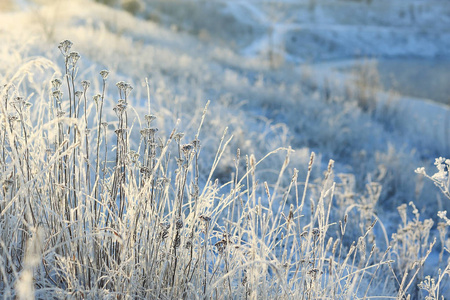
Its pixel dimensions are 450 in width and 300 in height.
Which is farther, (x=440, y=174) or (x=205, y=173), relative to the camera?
(x=205, y=173)

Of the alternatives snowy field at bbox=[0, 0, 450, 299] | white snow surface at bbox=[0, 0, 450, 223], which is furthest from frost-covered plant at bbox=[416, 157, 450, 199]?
white snow surface at bbox=[0, 0, 450, 223]

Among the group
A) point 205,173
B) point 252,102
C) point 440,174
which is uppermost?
point 440,174

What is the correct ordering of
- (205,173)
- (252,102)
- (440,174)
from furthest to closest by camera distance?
(252,102) → (205,173) → (440,174)

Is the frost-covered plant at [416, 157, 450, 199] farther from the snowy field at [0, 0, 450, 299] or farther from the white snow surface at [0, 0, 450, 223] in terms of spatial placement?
the white snow surface at [0, 0, 450, 223]

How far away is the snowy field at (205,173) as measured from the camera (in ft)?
5.66

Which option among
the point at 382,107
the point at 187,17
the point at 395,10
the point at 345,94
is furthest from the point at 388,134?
the point at 395,10

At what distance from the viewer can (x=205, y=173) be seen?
390 cm

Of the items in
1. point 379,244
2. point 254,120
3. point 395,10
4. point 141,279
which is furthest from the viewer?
point 395,10

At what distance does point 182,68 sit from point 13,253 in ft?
21.1

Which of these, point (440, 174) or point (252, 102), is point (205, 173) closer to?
point (440, 174)

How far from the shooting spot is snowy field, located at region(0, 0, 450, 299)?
67.9 inches

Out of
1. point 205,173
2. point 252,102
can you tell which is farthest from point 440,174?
point 252,102

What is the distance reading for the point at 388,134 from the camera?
759 centimetres

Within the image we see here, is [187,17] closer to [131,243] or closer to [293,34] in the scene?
[293,34]
